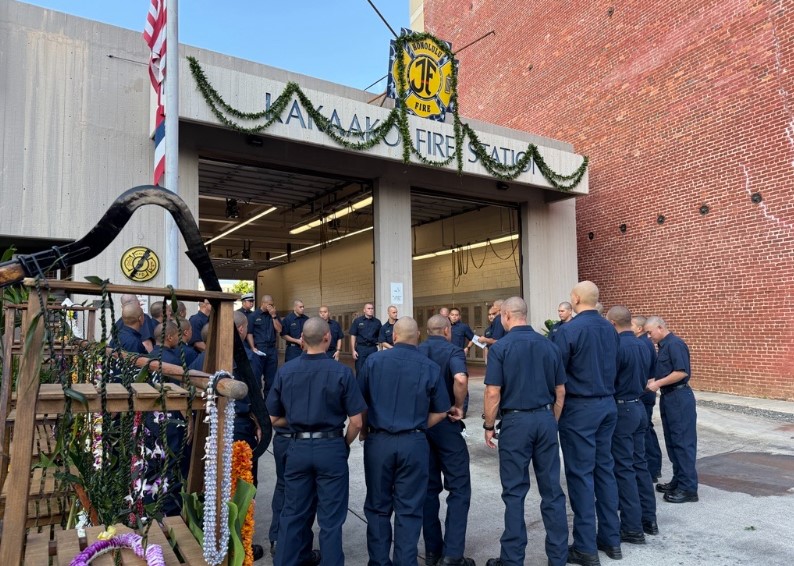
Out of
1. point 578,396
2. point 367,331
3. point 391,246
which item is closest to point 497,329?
point 367,331

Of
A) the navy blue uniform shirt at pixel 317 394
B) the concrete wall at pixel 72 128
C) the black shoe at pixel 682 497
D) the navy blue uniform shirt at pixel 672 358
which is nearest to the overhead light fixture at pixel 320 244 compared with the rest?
the concrete wall at pixel 72 128

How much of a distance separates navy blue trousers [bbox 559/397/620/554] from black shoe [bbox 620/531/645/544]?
0.28m

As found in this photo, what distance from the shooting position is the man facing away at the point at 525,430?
393 cm

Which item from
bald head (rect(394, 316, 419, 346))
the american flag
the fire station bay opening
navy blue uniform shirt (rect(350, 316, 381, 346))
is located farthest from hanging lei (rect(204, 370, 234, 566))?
navy blue uniform shirt (rect(350, 316, 381, 346))

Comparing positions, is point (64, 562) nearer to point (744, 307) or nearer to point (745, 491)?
point (745, 491)

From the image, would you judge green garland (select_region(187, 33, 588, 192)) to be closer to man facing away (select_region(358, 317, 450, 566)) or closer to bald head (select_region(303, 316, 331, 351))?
bald head (select_region(303, 316, 331, 351))

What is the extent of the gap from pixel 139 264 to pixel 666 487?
7.61 metres

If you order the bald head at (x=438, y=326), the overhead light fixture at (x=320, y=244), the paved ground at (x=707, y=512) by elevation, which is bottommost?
the paved ground at (x=707, y=512)

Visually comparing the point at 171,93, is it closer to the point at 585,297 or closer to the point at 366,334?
the point at 585,297

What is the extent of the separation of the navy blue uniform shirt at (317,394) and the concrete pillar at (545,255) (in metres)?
10.3

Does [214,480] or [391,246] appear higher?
[391,246]

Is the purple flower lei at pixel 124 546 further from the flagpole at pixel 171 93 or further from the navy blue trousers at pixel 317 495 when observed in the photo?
the flagpole at pixel 171 93

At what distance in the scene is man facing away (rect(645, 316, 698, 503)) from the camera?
5434 millimetres

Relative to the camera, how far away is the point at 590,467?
421cm
